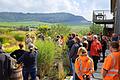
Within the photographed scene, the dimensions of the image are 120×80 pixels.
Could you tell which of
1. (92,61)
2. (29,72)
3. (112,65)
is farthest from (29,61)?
(112,65)

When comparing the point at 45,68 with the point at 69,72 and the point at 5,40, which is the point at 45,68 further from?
the point at 5,40

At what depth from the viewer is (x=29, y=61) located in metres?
10.7

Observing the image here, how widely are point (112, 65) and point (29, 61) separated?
3.68 meters

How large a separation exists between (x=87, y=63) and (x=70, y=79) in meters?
3.97

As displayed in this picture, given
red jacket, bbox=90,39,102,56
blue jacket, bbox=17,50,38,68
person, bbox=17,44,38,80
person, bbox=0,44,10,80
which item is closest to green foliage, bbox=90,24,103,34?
red jacket, bbox=90,39,102,56

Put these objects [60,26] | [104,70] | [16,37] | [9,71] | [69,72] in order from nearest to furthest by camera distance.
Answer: [104,70], [9,71], [69,72], [60,26], [16,37]

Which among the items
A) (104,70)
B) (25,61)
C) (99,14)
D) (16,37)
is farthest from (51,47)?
(16,37)

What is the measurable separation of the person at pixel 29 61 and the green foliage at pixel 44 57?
7.01 feet

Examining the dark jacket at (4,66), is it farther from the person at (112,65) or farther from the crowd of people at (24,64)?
the person at (112,65)

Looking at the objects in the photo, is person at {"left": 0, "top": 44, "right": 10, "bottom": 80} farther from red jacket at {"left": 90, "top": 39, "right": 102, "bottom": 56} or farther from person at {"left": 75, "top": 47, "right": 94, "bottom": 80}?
red jacket at {"left": 90, "top": 39, "right": 102, "bottom": 56}

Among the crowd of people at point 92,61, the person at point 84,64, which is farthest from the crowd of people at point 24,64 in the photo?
the person at point 84,64

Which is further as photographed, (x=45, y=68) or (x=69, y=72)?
(x=69, y=72)

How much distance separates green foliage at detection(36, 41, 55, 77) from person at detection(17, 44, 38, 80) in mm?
2136

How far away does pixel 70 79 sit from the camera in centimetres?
1318
